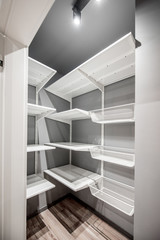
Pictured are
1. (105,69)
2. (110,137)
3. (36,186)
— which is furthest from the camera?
(110,137)

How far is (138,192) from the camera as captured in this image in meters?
0.74

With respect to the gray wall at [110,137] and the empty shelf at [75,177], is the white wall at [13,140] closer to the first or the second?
the empty shelf at [75,177]

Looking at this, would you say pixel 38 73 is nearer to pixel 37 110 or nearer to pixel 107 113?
pixel 37 110

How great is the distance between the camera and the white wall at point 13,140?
2.27ft

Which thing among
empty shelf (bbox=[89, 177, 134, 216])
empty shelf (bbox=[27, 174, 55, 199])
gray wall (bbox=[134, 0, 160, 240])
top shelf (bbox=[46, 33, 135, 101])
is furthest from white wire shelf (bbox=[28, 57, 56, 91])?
empty shelf (bbox=[89, 177, 134, 216])

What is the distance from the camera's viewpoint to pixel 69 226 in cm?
134

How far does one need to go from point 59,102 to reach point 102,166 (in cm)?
123

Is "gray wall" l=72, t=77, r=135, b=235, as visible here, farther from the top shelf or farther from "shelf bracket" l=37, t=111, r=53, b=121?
"shelf bracket" l=37, t=111, r=53, b=121

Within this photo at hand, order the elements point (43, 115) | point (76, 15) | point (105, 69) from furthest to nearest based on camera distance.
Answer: point (43, 115), point (105, 69), point (76, 15)

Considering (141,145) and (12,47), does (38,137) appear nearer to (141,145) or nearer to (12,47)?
(12,47)

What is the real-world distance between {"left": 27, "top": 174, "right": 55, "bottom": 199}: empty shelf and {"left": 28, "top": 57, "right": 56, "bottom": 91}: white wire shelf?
125 cm

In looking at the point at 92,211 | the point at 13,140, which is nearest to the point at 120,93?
the point at 13,140

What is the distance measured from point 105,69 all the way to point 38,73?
83 cm

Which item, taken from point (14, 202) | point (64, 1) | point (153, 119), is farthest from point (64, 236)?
point (64, 1)
